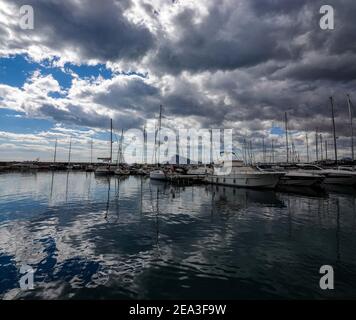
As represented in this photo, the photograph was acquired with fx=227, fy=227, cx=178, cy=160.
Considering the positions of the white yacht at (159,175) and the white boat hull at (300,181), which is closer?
the white boat hull at (300,181)

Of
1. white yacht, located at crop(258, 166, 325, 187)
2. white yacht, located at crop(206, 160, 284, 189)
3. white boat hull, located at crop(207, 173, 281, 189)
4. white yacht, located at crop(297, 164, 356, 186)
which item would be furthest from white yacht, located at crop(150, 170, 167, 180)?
white yacht, located at crop(297, 164, 356, 186)

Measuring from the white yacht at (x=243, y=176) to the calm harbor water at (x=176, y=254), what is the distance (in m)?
18.5

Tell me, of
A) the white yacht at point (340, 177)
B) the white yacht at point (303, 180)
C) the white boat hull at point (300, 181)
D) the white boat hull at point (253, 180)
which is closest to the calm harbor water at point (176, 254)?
the white boat hull at point (253, 180)

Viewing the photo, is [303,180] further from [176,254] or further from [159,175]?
[176,254]

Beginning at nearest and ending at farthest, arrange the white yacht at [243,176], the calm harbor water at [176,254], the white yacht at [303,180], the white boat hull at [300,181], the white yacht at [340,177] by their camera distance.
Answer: the calm harbor water at [176,254] → the white yacht at [243,176] → the white yacht at [303,180] → the white boat hull at [300,181] → the white yacht at [340,177]

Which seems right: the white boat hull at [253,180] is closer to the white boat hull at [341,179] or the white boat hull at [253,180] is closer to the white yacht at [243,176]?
the white yacht at [243,176]

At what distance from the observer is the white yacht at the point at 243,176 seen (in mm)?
39125

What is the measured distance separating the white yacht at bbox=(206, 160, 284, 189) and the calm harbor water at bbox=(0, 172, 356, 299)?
1852 centimetres

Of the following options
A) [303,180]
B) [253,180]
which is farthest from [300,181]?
[253,180]

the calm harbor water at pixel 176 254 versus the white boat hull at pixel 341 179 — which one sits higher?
the white boat hull at pixel 341 179

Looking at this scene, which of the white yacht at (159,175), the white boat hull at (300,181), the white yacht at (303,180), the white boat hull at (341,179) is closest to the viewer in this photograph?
the white yacht at (303,180)

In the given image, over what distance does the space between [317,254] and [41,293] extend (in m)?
12.4

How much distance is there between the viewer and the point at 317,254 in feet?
37.8

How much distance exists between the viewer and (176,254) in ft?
37.8
